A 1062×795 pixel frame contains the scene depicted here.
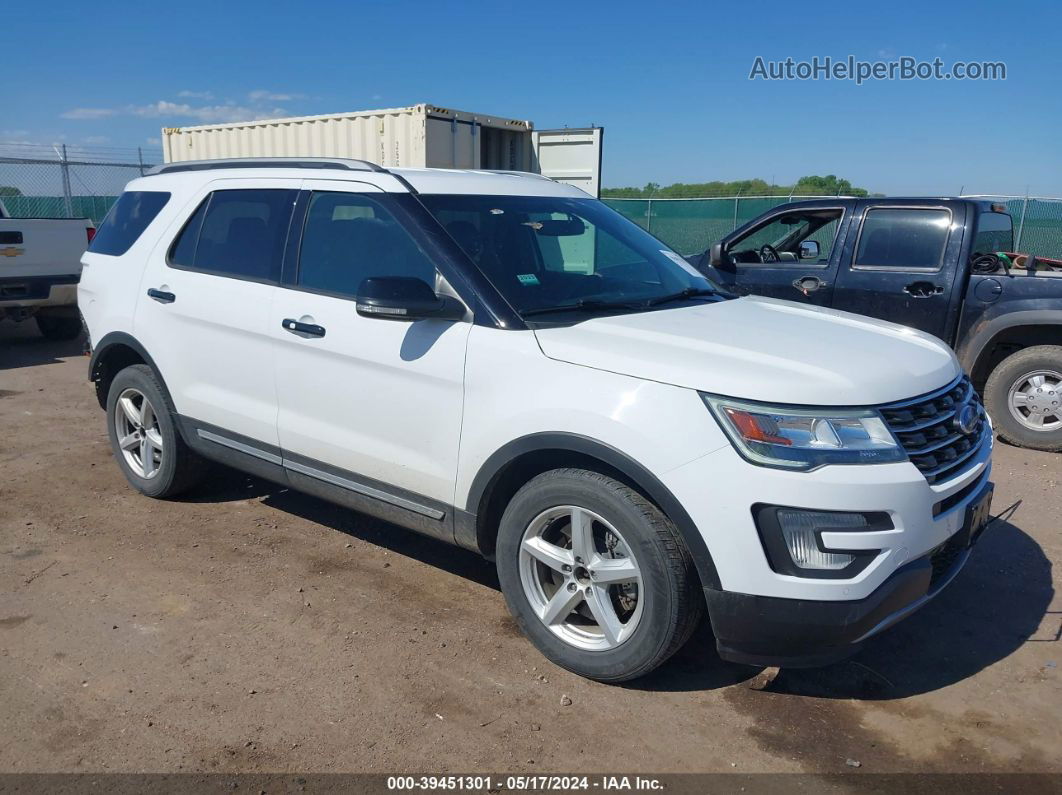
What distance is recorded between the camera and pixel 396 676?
3443 mm

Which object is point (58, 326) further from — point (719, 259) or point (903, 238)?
point (903, 238)

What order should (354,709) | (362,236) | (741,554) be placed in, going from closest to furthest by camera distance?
1. (741,554)
2. (354,709)
3. (362,236)

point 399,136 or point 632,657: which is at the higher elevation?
point 399,136

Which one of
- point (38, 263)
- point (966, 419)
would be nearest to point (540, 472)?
point (966, 419)

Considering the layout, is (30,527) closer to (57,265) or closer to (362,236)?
(362,236)

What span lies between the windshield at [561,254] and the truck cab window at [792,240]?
327 cm

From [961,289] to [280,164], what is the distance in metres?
5.11

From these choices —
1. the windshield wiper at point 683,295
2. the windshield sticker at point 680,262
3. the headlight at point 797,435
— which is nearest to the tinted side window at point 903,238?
the windshield sticker at point 680,262

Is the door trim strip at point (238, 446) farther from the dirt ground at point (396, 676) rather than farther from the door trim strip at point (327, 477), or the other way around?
the dirt ground at point (396, 676)

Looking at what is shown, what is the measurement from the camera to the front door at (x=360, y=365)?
3611 millimetres

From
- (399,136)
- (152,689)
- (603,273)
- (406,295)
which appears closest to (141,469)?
(152,689)

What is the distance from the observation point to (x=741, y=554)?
2869mm

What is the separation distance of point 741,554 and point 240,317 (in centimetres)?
272

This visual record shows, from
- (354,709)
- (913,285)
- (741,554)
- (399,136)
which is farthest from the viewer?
(399,136)
